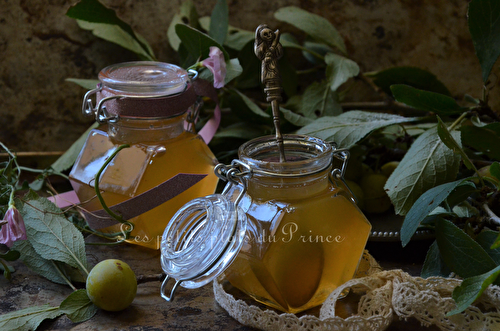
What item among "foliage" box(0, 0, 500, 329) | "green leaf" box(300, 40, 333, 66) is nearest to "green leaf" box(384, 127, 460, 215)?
"foliage" box(0, 0, 500, 329)

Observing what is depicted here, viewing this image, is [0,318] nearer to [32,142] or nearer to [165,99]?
[165,99]

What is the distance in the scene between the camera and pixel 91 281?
0.53 metres

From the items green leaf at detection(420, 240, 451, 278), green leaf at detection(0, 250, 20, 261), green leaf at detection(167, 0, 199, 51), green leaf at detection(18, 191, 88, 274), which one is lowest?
green leaf at detection(420, 240, 451, 278)

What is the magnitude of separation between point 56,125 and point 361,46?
0.72 metres

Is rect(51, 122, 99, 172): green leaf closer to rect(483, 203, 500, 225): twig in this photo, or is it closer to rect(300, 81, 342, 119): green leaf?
rect(300, 81, 342, 119): green leaf

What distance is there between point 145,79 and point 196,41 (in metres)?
0.15

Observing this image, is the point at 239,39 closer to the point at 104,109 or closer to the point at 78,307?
the point at 104,109

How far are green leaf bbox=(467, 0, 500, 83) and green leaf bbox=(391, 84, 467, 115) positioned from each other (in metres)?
0.06

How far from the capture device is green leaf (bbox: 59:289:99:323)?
0.52 m

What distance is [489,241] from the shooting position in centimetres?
57

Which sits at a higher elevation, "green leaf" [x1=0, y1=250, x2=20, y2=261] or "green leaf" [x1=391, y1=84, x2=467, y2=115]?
"green leaf" [x1=391, y1=84, x2=467, y2=115]

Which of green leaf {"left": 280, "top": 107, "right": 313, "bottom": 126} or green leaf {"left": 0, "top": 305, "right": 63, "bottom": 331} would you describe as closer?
green leaf {"left": 0, "top": 305, "right": 63, "bottom": 331}

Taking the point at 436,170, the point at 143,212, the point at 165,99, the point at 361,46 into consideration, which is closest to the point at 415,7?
the point at 361,46

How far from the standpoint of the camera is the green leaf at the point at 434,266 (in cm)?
58
